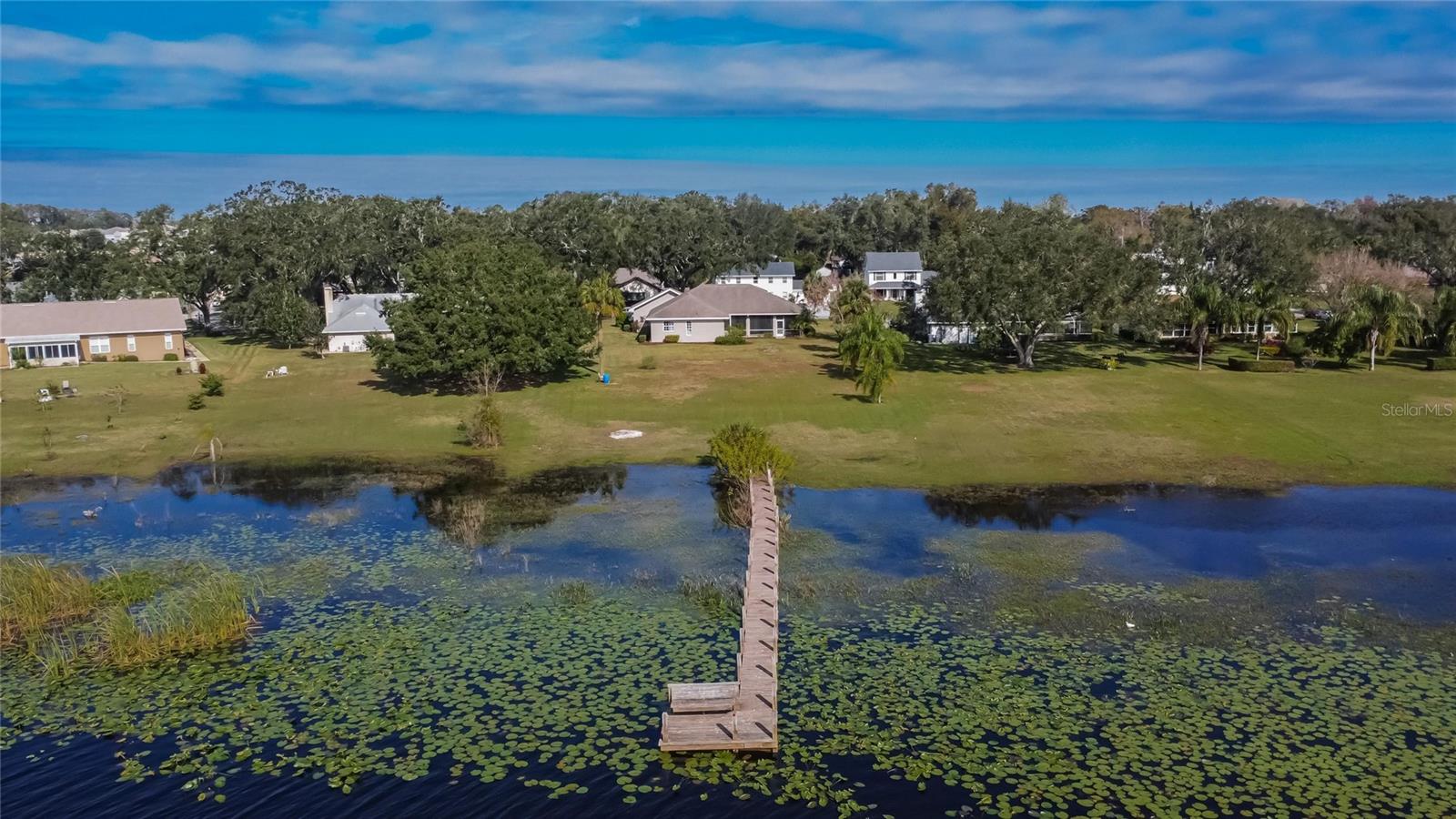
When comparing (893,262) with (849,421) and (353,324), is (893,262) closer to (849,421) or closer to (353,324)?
A: (353,324)

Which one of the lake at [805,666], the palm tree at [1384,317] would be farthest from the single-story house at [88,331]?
the palm tree at [1384,317]

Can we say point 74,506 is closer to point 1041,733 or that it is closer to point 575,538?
point 575,538

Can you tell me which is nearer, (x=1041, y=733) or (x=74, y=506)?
(x=1041, y=733)

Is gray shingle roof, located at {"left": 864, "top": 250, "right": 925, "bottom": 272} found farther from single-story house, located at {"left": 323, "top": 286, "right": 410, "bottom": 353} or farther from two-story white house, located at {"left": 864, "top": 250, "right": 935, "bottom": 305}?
single-story house, located at {"left": 323, "top": 286, "right": 410, "bottom": 353}

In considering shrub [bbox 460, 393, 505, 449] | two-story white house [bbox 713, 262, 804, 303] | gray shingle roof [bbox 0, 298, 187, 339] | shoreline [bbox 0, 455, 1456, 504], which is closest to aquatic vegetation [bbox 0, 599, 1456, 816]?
shoreline [bbox 0, 455, 1456, 504]

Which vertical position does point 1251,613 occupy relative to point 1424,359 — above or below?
below

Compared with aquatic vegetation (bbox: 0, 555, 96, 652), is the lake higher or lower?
lower

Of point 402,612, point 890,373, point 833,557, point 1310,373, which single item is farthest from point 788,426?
point 1310,373
